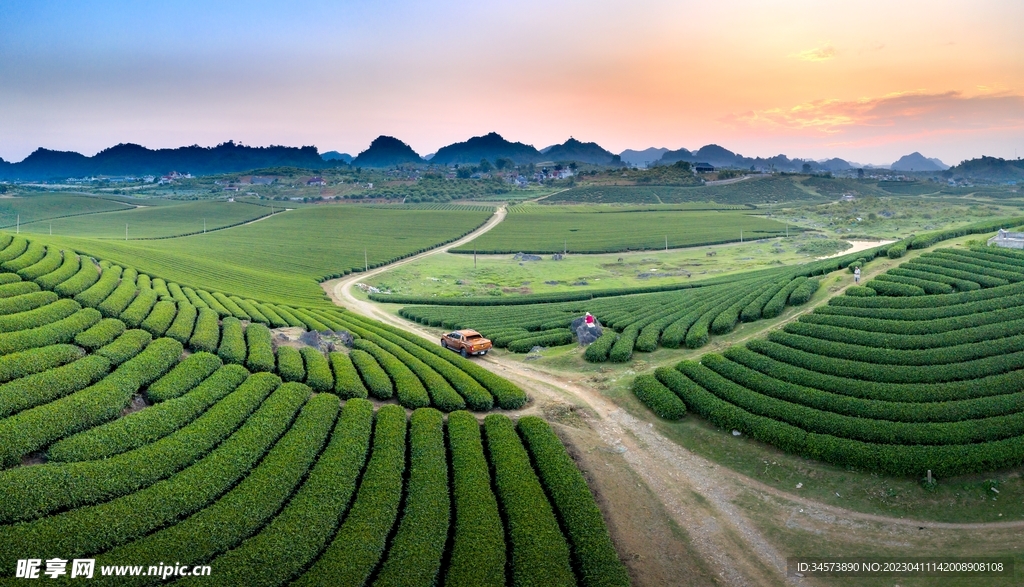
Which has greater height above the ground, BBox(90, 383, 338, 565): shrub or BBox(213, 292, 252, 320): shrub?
BBox(213, 292, 252, 320): shrub

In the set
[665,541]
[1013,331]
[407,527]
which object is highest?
[1013,331]

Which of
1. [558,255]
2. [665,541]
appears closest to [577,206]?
[558,255]

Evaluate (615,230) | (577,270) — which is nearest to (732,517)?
(577,270)

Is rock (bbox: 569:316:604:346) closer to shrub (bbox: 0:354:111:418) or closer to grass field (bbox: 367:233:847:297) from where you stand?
shrub (bbox: 0:354:111:418)

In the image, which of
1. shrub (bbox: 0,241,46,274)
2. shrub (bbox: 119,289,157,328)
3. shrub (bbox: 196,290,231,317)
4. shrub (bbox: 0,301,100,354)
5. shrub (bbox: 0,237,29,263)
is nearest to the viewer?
shrub (bbox: 0,301,100,354)

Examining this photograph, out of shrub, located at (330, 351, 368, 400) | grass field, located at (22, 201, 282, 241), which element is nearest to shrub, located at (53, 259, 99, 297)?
shrub, located at (330, 351, 368, 400)

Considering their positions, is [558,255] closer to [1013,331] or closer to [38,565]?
[1013,331]

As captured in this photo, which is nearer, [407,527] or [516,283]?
[407,527]
